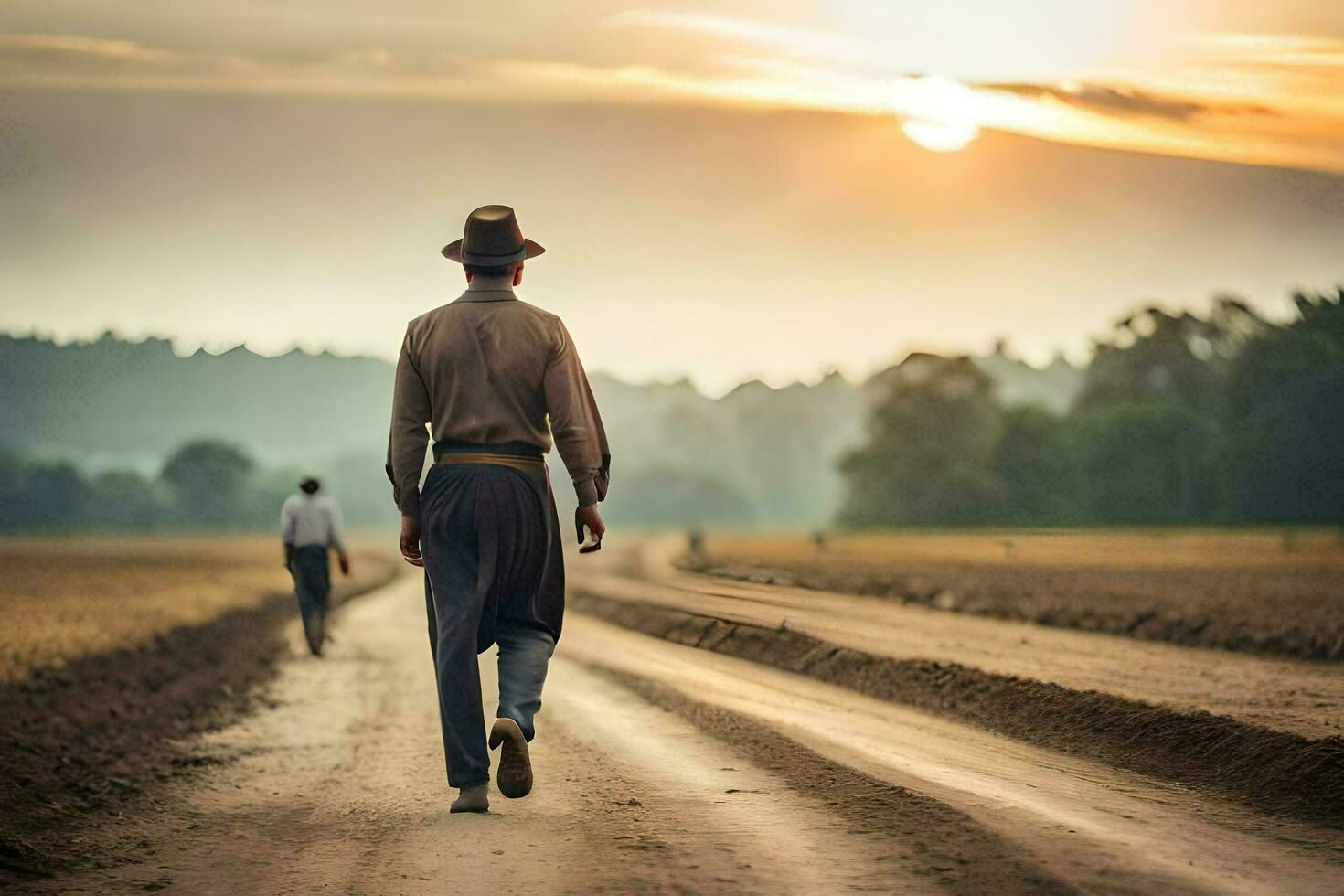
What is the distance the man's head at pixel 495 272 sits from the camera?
700 centimetres

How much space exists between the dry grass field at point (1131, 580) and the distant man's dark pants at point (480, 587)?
11.4m

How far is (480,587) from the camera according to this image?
22.3 ft

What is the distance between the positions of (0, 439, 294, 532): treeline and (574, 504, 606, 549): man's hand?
10090 centimetres

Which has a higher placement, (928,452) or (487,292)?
(928,452)

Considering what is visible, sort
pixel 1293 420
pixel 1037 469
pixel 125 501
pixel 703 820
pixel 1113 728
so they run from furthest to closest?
1. pixel 125 501
2. pixel 1037 469
3. pixel 1293 420
4. pixel 1113 728
5. pixel 703 820

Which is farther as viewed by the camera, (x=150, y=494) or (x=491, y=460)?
(x=150, y=494)

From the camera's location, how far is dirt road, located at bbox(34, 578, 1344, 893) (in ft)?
17.5

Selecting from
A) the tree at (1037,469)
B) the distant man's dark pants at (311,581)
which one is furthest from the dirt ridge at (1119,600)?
the tree at (1037,469)

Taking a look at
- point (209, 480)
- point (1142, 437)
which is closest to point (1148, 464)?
point (1142, 437)

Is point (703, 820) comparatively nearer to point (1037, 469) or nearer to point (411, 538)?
point (411, 538)

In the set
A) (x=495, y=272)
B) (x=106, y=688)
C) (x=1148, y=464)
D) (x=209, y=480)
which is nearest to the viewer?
(x=495, y=272)

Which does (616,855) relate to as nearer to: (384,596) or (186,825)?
(186,825)

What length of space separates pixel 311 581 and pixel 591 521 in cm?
1068

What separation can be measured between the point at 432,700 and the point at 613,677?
2121 mm
